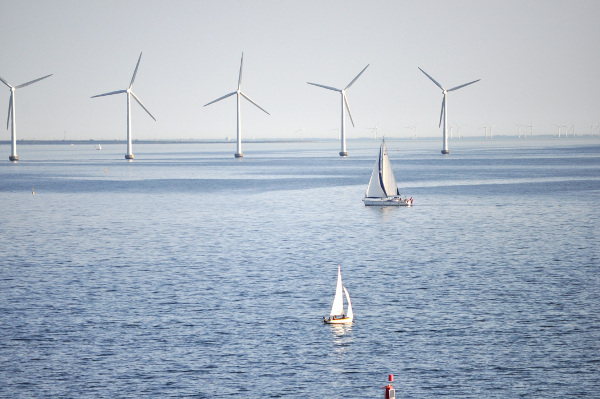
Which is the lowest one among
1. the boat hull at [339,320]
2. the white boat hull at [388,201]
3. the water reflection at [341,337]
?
the water reflection at [341,337]

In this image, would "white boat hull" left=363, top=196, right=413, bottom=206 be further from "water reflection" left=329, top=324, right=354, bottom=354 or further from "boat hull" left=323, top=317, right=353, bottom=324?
"water reflection" left=329, top=324, right=354, bottom=354

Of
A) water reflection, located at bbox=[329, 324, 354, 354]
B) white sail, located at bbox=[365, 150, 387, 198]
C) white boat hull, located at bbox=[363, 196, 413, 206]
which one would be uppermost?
white sail, located at bbox=[365, 150, 387, 198]

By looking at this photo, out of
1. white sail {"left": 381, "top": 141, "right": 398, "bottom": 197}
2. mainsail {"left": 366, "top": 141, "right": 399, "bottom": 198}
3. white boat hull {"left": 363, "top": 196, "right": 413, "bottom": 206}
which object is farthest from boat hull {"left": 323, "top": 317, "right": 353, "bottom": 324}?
mainsail {"left": 366, "top": 141, "right": 399, "bottom": 198}

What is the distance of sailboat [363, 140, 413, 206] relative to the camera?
13250 cm

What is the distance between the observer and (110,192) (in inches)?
6634

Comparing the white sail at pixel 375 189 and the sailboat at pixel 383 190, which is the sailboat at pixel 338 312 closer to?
the sailboat at pixel 383 190

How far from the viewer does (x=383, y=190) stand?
13438 centimetres

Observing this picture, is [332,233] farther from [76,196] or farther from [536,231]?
[76,196]

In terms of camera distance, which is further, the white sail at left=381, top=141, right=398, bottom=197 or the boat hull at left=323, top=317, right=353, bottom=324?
the white sail at left=381, top=141, right=398, bottom=197

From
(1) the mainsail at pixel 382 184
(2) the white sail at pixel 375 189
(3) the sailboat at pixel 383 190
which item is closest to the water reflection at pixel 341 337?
(3) the sailboat at pixel 383 190

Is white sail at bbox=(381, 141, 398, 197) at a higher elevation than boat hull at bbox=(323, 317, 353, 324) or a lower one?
higher

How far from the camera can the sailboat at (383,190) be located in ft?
435

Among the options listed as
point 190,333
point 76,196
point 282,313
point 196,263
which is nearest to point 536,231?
point 196,263

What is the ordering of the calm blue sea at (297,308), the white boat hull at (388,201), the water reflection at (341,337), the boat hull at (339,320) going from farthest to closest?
the white boat hull at (388,201) → the boat hull at (339,320) → the water reflection at (341,337) → the calm blue sea at (297,308)
